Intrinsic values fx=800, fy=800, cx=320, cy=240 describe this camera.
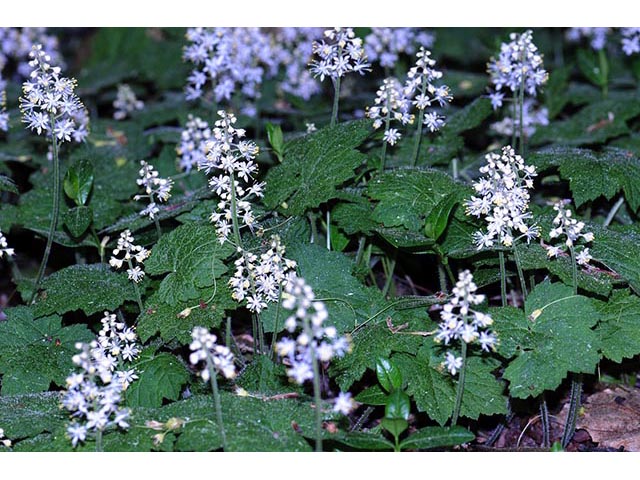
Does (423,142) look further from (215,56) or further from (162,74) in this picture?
(162,74)

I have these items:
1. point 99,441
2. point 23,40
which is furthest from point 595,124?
point 23,40

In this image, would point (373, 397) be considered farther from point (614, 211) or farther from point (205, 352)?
point (614, 211)

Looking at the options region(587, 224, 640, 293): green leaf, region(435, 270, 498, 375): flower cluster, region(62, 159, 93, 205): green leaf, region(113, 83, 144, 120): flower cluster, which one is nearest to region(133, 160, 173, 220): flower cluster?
region(62, 159, 93, 205): green leaf

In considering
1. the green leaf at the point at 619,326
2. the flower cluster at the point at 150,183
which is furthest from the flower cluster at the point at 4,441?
the green leaf at the point at 619,326

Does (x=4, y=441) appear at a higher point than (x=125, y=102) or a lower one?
lower

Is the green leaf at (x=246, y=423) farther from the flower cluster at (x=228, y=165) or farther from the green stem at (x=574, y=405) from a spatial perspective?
the green stem at (x=574, y=405)

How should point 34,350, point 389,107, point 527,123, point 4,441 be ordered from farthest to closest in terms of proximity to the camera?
1. point 527,123
2. point 389,107
3. point 34,350
4. point 4,441
